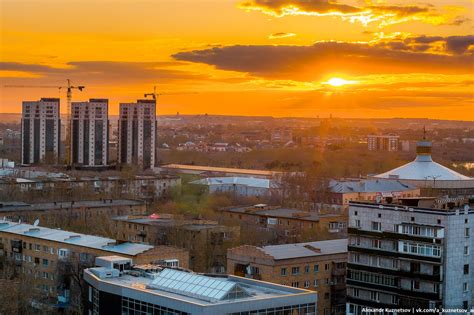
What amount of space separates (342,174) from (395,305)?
53221 millimetres

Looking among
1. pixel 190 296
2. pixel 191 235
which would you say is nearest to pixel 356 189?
pixel 191 235

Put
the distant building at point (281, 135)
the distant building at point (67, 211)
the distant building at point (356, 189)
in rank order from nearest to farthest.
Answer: the distant building at point (67, 211), the distant building at point (356, 189), the distant building at point (281, 135)

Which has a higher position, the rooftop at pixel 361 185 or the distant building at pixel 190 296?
the distant building at pixel 190 296

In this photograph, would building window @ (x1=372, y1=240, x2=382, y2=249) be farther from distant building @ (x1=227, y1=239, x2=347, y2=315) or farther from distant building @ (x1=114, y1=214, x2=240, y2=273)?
distant building @ (x1=114, y1=214, x2=240, y2=273)

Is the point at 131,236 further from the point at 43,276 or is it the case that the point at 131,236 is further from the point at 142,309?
the point at 142,309

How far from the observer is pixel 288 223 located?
4012 cm

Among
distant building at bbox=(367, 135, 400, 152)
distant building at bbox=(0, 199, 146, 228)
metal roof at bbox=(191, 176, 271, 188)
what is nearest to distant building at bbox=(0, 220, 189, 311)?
distant building at bbox=(0, 199, 146, 228)

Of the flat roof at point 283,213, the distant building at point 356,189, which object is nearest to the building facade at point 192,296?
the flat roof at point 283,213

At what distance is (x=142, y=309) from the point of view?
711 inches

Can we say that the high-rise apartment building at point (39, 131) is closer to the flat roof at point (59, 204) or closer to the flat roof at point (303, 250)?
the flat roof at point (59, 204)

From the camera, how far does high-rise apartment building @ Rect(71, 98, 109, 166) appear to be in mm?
82000

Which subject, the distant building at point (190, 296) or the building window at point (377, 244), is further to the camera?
the building window at point (377, 244)

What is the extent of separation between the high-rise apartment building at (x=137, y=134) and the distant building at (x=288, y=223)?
38.8 metres

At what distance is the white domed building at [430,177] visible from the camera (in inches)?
1639
